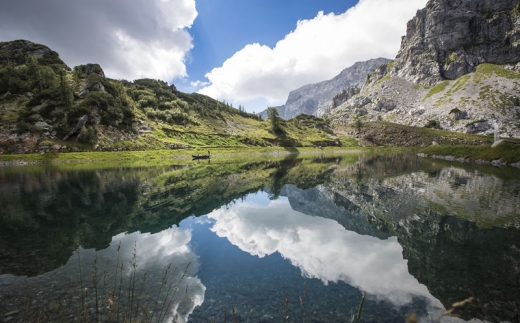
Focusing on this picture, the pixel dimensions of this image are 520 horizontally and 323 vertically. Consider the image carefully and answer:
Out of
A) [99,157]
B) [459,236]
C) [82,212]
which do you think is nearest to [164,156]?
[99,157]

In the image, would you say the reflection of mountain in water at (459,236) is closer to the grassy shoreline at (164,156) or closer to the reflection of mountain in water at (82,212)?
the reflection of mountain in water at (82,212)

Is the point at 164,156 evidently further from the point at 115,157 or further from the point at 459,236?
the point at 459,236

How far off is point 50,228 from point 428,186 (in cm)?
4793

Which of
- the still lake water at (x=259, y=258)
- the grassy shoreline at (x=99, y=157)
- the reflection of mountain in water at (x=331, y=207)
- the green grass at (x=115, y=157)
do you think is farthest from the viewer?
the green grass at (x=115, y=157)

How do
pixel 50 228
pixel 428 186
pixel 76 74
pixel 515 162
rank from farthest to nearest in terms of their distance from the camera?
pixel 76 74
pixel 515 162
pixel 428 186
pixel 50 228

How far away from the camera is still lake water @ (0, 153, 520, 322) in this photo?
10.4 metres

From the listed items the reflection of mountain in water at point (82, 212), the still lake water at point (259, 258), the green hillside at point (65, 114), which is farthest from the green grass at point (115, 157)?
the still lake water at point (259, 258)

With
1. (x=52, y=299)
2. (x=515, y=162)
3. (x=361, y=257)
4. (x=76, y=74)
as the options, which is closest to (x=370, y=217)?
(x=361, y=257)

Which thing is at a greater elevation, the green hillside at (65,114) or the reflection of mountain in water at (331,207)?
the green hillside at (65,114)

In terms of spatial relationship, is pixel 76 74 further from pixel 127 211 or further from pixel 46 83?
pixel 127 211

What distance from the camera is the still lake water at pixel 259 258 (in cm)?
1039

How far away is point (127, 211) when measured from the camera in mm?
25938

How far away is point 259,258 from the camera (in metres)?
16.4

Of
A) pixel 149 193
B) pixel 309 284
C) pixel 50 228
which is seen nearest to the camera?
pixel 309 284
